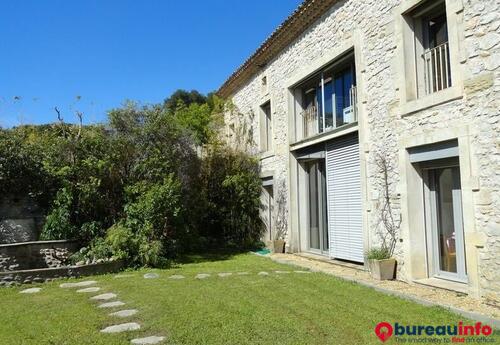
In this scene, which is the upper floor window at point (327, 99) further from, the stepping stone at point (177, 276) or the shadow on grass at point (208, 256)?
the stepping stone at point (177, 276)

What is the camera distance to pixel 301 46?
39.5 ft

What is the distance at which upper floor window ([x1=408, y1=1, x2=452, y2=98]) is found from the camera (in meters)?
7.47

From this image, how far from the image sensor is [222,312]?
19.2 ft

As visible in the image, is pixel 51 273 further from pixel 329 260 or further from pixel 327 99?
pixel 327 99

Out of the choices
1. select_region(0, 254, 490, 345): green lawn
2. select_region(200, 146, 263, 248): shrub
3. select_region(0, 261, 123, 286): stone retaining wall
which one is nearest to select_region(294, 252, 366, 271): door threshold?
select_region(0, 254, 490, 345): green lawn

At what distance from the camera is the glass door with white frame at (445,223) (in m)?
7.13

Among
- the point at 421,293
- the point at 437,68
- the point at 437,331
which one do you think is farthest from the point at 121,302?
the point at 437,68

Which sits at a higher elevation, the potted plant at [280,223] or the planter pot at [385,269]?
the potted plant at [280,223]

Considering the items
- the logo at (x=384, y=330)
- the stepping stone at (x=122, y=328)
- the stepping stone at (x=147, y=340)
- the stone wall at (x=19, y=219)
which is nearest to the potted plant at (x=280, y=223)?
the stone wall at (x=19, y=219)

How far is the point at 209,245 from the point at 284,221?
3212 millimetres

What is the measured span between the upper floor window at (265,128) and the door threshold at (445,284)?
826cm

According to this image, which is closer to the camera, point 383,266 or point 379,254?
point 383,266

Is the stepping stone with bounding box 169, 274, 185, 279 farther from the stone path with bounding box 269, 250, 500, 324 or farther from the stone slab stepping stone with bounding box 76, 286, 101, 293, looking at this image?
the stone path with bounding box 269, 250, 500, 324

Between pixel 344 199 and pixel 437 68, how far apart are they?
386cm
